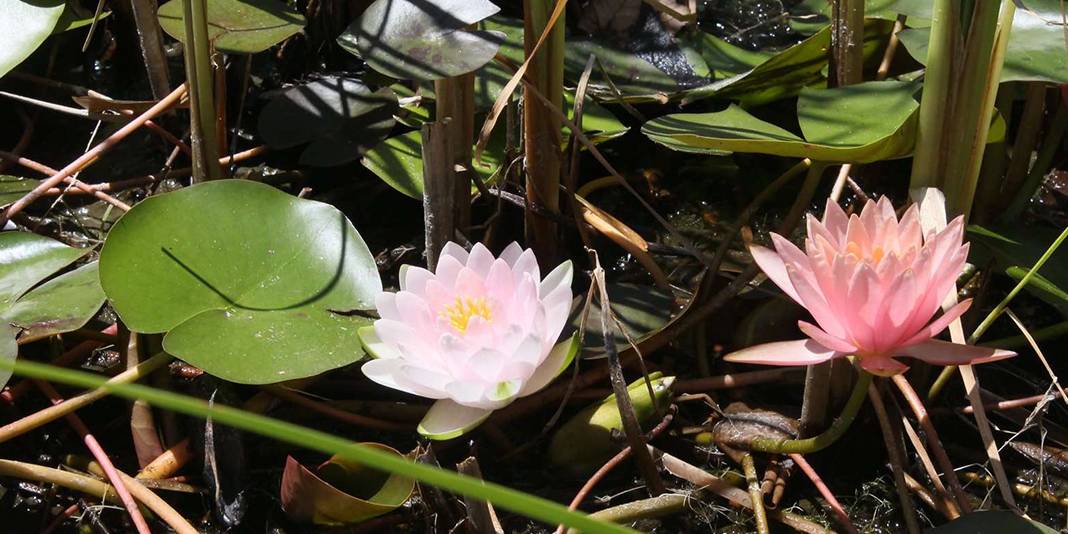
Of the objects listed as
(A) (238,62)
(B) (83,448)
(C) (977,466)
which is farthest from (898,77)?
(B) (83,448)

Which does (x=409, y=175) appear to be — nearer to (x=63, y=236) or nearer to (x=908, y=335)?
(x=63, y=236)

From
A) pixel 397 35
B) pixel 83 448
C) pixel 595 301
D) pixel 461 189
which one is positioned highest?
pixel 397 35

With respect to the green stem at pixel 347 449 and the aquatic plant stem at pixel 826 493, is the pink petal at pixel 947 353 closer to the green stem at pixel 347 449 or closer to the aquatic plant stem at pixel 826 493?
the aquatic plant stem at pixel 826 493

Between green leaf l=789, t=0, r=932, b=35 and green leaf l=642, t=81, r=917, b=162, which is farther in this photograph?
green leaf l=789, t=0, r=932, b=35

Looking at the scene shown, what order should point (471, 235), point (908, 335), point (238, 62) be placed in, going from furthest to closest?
point (238, 62), point (471, 235), point (908, 335)

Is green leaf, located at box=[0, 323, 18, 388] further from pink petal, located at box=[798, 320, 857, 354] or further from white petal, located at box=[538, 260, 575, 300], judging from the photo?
pink petal, located at box=[798, 320, 857, 354]

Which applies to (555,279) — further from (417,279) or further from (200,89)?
(200,89)

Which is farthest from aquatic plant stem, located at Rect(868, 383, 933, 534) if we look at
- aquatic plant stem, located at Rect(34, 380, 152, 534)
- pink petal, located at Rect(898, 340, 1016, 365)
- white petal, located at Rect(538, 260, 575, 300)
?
aquatic plant stem, located at Rect(34, 380, 152, 534)

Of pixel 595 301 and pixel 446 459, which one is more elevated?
pixel 595 301
